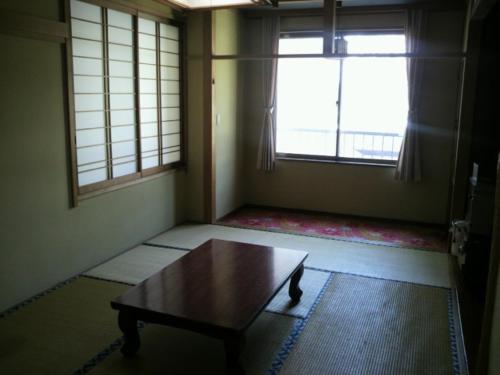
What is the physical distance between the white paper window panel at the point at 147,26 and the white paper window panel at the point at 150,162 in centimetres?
120

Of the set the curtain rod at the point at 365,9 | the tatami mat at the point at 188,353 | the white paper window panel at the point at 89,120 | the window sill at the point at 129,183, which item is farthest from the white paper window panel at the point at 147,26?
the tatami mat at the point at 188,353

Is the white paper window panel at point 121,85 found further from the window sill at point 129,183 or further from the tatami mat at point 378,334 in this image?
the tatami mat at point 378,334

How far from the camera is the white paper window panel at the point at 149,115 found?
4.60 metres

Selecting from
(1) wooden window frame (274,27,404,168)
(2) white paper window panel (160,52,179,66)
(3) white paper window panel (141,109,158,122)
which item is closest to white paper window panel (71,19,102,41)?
(3) white paper window panel (141,109,158,122)

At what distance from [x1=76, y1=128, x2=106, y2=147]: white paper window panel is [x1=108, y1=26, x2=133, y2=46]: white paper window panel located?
2.57 ft

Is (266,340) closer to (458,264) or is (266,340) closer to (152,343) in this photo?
(152,343)

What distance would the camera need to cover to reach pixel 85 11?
3744mm

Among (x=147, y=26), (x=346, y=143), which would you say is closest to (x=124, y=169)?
(x=147, y=26)

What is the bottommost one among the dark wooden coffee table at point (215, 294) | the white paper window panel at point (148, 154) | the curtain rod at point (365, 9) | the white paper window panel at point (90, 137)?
the dark wooden coffee table at point (215, 294)

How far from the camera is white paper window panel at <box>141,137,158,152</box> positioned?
4.65 meters

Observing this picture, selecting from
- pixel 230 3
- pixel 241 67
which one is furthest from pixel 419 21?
pixel 230 3

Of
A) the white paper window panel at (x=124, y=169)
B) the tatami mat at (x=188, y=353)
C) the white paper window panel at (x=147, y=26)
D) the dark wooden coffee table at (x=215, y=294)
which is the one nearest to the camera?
the dark wooden coffee table at (x=215, y=294)

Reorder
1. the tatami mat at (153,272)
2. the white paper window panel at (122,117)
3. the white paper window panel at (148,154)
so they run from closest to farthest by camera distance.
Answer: the tatami mat at (153,272)
the white paper window panel at (122,117)
the white paper window panel at (148,154)

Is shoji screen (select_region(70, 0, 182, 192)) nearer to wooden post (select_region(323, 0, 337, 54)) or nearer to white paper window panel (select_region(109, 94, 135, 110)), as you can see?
white paper window panel (select_region(109, 94, 135, 110))
